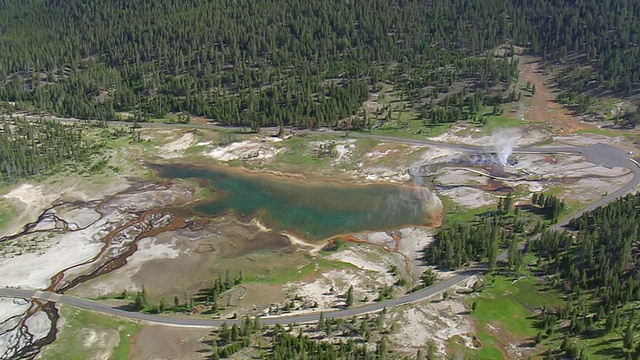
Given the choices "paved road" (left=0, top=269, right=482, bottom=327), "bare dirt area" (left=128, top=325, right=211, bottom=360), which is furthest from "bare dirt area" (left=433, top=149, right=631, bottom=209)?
"bare dirt area" (left=128, top=325, right=211, bottom=360)

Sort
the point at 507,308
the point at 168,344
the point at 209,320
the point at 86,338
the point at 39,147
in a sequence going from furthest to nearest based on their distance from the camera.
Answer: the point at 39,147 < the point at 507,308 < the point at 209,320 < the point at 86,338 < the point at 168,344

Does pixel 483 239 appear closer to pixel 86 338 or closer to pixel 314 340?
pixel 314 340

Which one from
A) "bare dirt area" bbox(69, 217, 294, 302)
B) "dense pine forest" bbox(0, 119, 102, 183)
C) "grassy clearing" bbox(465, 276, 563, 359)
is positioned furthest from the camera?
"dense pine forest" bbox(0, 119, 102, 183)

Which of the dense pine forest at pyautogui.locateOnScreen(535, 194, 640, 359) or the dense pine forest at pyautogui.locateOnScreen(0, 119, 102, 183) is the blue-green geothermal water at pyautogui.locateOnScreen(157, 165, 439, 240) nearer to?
the dense pine forest at pyautogui.locateOnScreen(0, 119, 102, 183)

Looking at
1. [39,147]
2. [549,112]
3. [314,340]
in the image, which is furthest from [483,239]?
[39,147]

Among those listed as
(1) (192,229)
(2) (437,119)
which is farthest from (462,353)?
(2) (437,119)

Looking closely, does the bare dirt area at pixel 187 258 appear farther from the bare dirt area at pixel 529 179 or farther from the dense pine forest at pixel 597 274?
the dense pine forest at pixel 597 274
